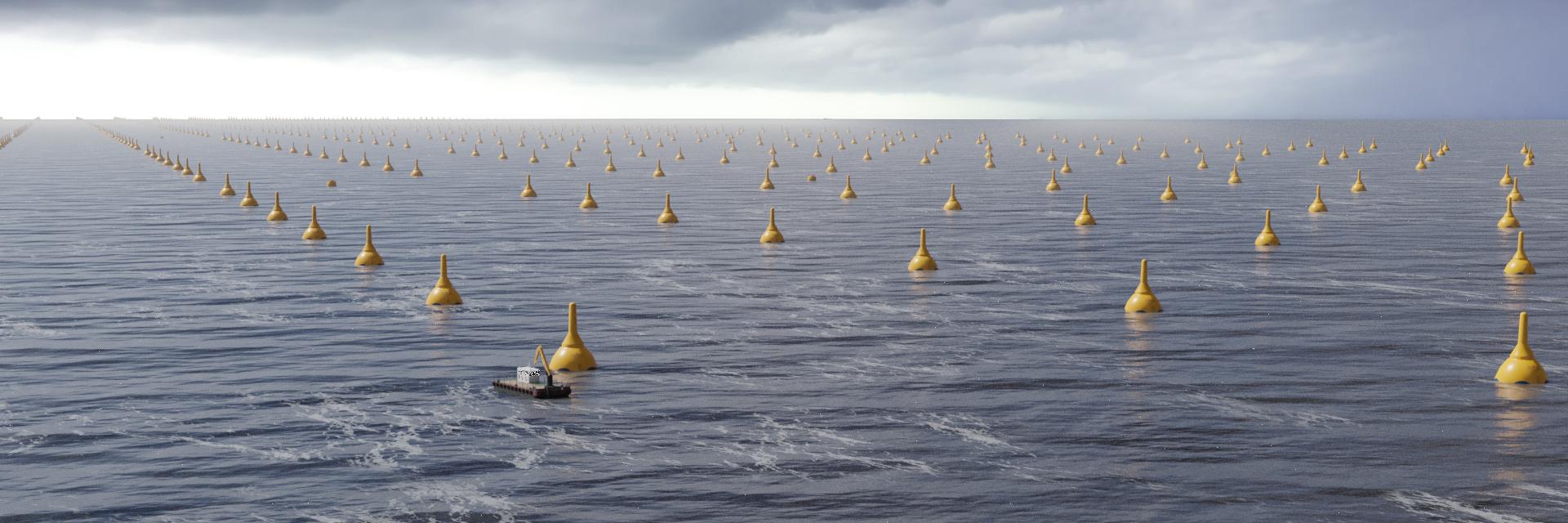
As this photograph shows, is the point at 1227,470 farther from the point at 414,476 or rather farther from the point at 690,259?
the point at 690,259

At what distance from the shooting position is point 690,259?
32.6 m

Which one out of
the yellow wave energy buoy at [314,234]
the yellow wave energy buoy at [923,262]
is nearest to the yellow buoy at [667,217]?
the yellow wave energy buoy at [314,234]

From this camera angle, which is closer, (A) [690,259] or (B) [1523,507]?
(B) [1523,507]

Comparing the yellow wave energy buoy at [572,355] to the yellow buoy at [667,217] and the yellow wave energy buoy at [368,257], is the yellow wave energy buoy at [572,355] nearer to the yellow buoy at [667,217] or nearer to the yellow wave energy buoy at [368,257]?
the yellow wave energy buoy at [368,257]

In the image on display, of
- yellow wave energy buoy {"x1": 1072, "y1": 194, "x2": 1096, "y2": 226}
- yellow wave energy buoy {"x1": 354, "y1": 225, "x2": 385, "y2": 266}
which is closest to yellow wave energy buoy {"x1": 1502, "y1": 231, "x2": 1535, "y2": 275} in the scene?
yellow wave energy buoy {"x1": 1072, "y1": 194, "x2": 1096, "y2": 226}

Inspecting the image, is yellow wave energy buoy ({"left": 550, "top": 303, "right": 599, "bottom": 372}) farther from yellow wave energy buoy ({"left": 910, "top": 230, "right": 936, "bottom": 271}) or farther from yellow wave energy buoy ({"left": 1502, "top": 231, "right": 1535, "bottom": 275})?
yellow wave energy buoy ({"left": 1502, "top": 231, "right": 1535, "bottom": 275})

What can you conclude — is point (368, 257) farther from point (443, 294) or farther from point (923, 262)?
point (923, 262)

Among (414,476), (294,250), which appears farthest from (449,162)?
(414,476)

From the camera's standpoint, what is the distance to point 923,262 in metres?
29.8

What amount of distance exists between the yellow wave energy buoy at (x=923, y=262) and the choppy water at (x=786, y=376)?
55 centimetres

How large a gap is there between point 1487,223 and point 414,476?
34.5 meters

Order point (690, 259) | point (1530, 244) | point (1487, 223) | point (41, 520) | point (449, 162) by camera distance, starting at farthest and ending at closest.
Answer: point (449, 162) → point (1487, 223) → point (1530, 244) → point (690, 259) → point (41, 520)

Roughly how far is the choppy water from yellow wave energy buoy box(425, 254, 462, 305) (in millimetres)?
A: 211

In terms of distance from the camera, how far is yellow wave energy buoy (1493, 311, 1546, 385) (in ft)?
56.9
